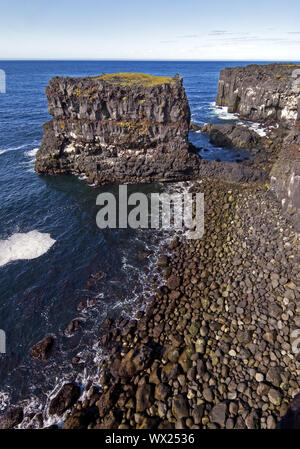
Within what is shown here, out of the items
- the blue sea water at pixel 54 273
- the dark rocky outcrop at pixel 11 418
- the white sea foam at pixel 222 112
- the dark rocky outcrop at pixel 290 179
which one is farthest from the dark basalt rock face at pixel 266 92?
the dark rocky outcrop at pixel 11 418

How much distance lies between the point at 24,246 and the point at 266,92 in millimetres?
67645

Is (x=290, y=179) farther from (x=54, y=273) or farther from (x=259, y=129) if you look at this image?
(x=259, y=129)

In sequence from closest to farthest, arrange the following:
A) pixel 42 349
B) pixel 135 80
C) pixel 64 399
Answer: pixel 64 399
pixel 42 349
pixel 135 80

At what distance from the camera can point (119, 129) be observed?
40.5 m

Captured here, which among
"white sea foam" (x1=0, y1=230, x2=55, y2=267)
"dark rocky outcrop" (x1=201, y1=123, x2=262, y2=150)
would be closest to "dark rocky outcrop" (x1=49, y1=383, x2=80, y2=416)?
"white sea foam" (x1=0, y1=230, x2=55, y2=267)

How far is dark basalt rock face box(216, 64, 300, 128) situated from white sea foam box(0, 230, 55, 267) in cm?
6025

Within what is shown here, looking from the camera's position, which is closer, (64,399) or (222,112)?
(64,399)

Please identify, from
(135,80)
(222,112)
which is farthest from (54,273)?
(222,112)

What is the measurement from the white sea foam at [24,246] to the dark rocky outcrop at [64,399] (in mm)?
15630

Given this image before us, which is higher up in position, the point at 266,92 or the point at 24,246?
the point at 266,92

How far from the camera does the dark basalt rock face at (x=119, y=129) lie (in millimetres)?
38344

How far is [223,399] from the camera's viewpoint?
51.0ft

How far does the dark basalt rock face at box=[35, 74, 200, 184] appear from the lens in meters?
38.3

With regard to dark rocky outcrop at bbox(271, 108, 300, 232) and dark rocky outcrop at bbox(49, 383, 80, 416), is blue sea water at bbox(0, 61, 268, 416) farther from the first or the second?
dark rocky outcrop at bbox(271, 108, 300, 232)
